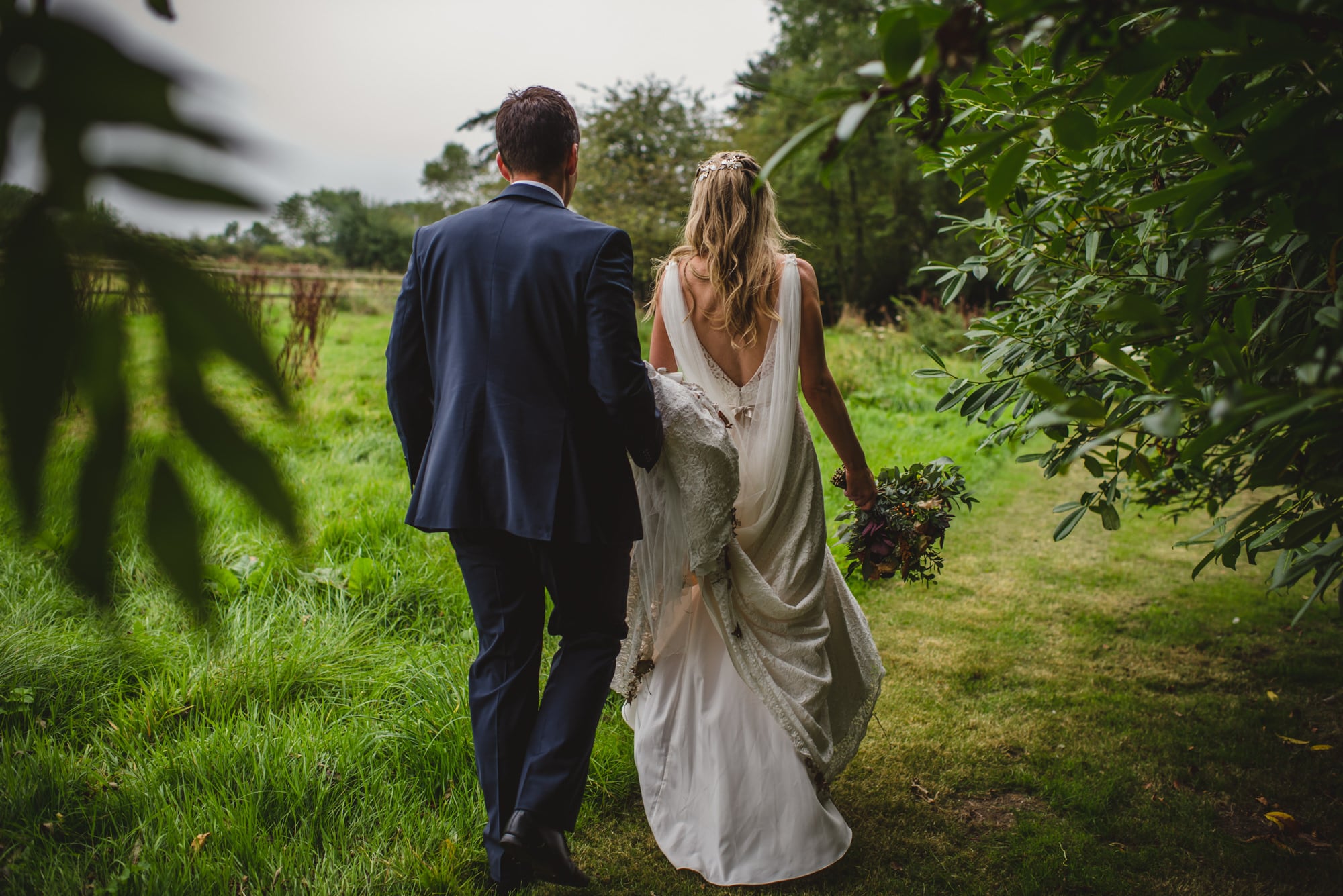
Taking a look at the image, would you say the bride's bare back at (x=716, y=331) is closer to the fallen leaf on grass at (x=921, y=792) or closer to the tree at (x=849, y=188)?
the fallen leaf on grass at (x=921, y=792)

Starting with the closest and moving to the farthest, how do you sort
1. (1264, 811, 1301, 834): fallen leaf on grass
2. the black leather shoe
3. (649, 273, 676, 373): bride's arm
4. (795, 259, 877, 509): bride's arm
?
the black leather shoe < (1264, 811, 1301, 834): fallen leaf on grass < (795, 259, 877, 509): bride's arm < (649, 273, 676, 373): bride's arm

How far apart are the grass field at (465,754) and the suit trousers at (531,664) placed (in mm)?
341

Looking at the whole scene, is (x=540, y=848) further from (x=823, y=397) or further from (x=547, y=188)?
(x=547, y=188)

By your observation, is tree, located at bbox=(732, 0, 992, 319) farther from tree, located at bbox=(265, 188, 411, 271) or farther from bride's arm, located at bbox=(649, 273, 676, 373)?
tree, located at bbox=(265, 188, 411, 271)

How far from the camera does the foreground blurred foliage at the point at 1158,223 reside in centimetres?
83

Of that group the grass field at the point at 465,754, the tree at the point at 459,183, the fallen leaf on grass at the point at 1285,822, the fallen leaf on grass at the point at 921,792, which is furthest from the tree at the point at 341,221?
the tree at the point at 459,183

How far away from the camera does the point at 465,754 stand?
8.89 ft

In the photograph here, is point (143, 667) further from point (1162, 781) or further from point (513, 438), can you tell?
point (1162, 781)

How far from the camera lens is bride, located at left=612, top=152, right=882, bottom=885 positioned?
2.39 m

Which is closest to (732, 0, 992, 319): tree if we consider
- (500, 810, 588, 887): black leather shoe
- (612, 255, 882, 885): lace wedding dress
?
(612, 255, 882, 885): lace wedding dress

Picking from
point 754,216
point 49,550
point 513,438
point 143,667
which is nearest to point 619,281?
point 513,438

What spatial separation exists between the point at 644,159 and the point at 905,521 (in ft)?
64.5

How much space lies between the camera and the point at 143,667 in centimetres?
285

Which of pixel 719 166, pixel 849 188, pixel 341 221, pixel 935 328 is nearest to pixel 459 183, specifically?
pixel 849 188
